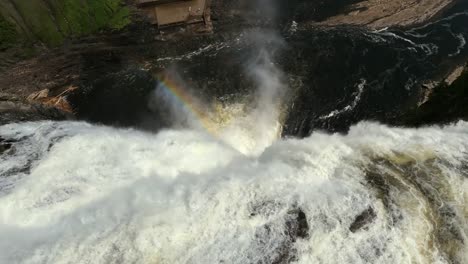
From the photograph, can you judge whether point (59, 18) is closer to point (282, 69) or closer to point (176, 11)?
point (176, 11)

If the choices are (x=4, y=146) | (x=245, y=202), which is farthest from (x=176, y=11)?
(x=245, y=202)

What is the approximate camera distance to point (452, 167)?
23.6 meters

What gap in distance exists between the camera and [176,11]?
160 ft

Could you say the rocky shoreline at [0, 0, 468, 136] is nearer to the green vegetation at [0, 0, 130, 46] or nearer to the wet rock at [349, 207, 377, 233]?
the green vegetation at [0, 0, 130, 46]

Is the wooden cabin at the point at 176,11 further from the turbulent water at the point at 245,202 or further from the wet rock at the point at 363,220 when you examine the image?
the wet rock at the point at 363,220

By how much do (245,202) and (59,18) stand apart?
36.6 m

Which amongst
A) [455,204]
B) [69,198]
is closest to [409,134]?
[455,204]

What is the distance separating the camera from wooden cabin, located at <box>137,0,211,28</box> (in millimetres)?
47812

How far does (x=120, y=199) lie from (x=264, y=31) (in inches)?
1173

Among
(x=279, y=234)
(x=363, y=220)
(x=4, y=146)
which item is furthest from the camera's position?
(x=4, y=146)

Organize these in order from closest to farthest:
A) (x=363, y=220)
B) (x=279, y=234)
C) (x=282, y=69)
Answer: (x=279, y=234) → (x=363, y=220) → (x=282, y=69)

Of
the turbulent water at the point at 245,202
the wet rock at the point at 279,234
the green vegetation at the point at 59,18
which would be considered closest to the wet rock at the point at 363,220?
the turbulent water at the point at 245,202

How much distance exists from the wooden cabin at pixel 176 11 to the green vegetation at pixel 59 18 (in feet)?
9.45

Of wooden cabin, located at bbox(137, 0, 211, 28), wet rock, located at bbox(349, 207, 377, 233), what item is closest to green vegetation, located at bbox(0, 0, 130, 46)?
wooden cabin, located at bbox(137, 0, 211, 28)
